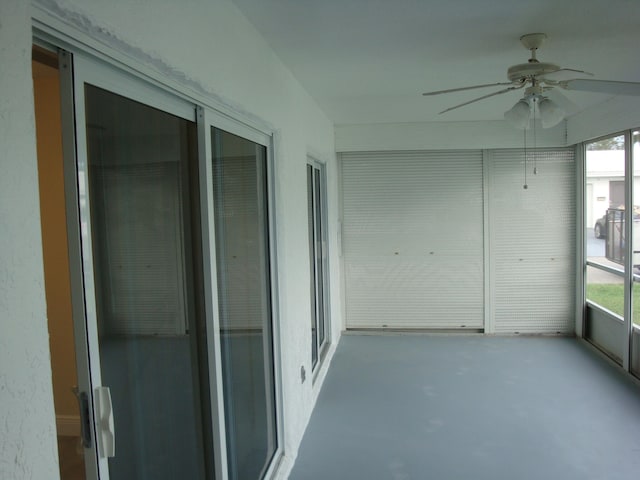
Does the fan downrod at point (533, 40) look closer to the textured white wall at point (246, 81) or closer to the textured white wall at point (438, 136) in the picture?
Answer: the textured white wall at point (246, 81)

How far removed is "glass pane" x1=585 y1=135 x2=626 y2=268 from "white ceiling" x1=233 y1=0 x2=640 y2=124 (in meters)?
1.32

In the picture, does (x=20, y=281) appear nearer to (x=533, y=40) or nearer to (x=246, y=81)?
(x=246, y=81)

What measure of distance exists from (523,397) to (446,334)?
6.73 feet

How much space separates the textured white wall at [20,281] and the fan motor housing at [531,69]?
247cm

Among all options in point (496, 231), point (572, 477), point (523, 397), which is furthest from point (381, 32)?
point (496, 231)

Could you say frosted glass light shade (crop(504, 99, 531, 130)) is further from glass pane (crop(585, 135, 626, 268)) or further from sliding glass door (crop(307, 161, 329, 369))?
glass pane (crop(585, 135, 626, 268))

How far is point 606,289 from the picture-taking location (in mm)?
5383

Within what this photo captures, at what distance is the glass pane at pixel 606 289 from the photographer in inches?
197

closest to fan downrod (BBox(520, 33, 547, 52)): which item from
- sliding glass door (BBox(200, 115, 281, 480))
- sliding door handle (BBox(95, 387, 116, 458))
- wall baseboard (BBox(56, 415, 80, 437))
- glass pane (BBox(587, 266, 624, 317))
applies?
sliding glass door (BBox(200, 115, 281, 480))

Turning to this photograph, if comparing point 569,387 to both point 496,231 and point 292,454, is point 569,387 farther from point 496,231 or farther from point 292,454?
point 292,454

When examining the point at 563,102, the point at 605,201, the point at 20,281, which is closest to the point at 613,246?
the point at 605,201

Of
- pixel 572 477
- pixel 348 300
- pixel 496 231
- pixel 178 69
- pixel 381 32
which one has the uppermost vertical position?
pixel 381 32

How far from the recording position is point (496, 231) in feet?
20.2

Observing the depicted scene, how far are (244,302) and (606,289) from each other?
4461 mm
